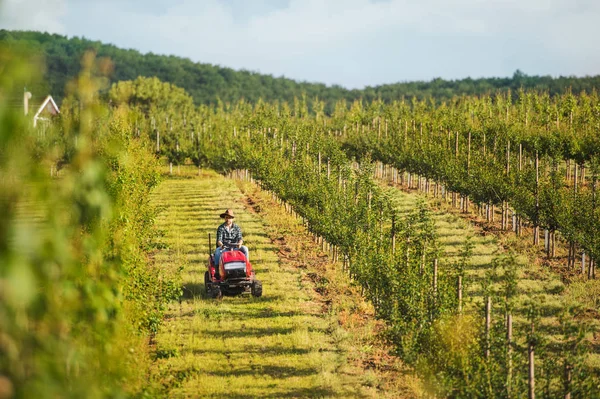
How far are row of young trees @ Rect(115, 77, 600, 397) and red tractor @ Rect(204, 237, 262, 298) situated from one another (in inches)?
97.6

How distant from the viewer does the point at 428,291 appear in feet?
43.0

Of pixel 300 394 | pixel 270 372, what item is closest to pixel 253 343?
pixel 270 372

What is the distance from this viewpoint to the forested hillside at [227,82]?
9938 cm

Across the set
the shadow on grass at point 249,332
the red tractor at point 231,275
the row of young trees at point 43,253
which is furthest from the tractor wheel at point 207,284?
the row of young trees at point 43,253

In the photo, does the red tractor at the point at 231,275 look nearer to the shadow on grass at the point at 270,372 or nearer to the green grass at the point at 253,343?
the green grass at the point at 253,343

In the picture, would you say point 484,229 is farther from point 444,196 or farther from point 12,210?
point 12,210

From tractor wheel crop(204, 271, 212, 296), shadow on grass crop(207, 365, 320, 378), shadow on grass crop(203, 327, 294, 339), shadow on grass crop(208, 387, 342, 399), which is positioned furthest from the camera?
tractor wheel crop(204, 271, 212, 296)

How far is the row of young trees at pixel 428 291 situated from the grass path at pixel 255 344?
129 cm

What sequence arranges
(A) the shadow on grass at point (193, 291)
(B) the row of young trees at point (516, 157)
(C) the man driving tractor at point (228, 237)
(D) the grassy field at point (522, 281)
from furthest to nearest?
1. (B) the row of young trees at point (516, 157)
2. (A) the shadow on grass at point (193, 291)
3. (C) the man driving tractor at point (228, 237)
4. (D) the grassy field at point (522, 281)

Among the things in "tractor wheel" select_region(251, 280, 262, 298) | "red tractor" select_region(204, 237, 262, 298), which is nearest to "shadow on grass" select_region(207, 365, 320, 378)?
"red tractor" select_region(204, 237, 262, 298)

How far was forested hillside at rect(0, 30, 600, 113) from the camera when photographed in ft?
326

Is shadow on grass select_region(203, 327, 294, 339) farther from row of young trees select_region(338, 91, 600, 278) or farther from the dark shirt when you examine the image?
row of young trees select_region(338, 91, 600, 278)

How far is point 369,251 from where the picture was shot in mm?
16812

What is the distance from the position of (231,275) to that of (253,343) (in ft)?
7.89
